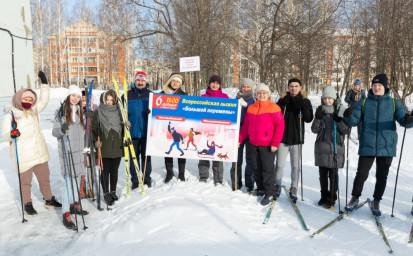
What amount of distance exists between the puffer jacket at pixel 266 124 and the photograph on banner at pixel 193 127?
521mm

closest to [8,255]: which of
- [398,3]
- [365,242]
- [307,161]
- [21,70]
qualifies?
[365,242]

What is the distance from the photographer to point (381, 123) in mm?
4051

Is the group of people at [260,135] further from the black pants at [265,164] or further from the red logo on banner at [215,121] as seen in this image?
the red logo on banner at [215,121]

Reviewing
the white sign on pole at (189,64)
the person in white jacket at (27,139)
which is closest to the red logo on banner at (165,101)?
the person in white jacket at (27,139)

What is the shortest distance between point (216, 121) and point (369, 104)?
2456 millimetres

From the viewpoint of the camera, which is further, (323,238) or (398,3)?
(398,3)

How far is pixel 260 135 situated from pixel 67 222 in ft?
10.2

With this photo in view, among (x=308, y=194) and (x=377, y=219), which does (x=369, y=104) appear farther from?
(x=308, y=194)

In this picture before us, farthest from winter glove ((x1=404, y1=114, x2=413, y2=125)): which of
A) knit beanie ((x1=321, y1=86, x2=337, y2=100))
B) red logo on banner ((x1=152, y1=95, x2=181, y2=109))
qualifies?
red logo on banner ((x1=152, y1=95, x2=181, y2=109))

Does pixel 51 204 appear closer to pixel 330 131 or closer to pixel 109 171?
pixel 109 171

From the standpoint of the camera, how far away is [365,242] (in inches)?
139

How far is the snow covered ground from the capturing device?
3324 mm

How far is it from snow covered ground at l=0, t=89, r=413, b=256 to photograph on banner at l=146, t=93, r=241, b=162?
636mm

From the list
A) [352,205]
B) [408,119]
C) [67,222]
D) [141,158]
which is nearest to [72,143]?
[67,222]
